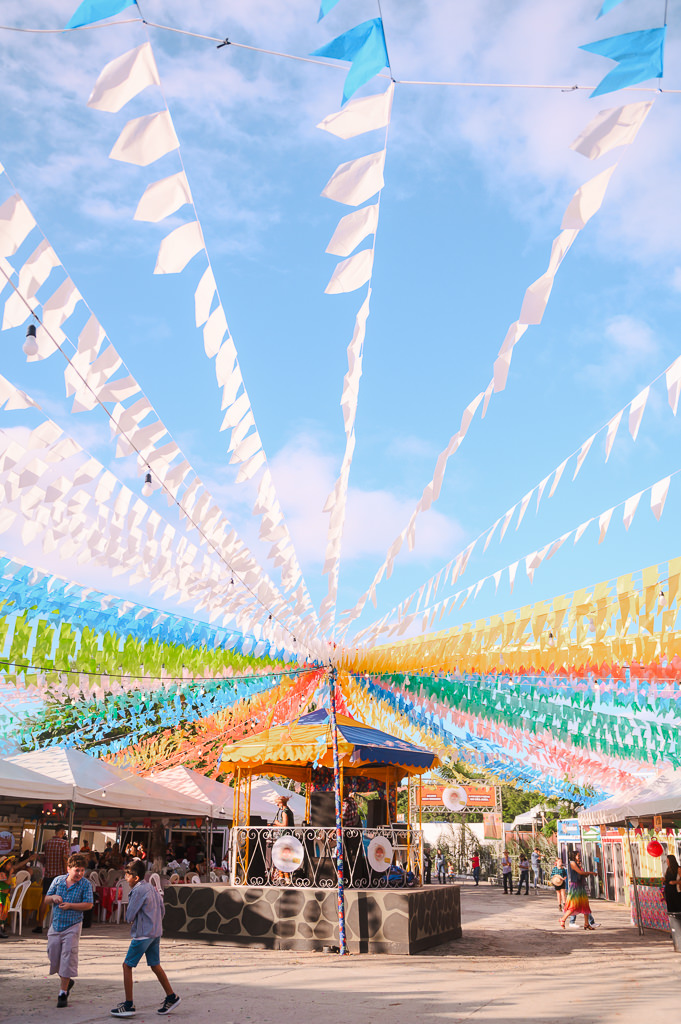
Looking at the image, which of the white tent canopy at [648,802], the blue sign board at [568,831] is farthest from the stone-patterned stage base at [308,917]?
the blue sign board at [568,831]

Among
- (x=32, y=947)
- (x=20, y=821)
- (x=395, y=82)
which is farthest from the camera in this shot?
(x=20, y=821)

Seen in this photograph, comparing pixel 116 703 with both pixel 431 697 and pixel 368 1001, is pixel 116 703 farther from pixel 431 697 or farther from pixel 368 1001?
pixel 368 1001

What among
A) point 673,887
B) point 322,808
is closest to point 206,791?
point 322,808

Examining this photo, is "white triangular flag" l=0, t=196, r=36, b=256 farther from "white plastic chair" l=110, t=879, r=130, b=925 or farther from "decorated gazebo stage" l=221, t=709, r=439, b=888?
"white plastic chair" l=110, t=879, r=130, b=925

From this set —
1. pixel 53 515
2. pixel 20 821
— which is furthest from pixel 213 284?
pixel 20 821

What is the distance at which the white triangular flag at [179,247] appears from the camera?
334 centimetres

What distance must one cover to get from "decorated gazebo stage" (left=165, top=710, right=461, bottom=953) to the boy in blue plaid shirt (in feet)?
13.5

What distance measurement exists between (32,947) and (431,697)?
21.1ft

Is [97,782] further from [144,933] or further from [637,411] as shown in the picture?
[637,411]

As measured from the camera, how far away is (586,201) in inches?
115

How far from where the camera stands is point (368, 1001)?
6441mm

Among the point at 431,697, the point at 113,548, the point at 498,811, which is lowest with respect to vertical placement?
the point at 498,811

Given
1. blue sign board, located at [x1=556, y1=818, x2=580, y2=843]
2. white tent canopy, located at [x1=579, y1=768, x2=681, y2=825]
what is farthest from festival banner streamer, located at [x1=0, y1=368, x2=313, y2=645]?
blue sign board, located at [x1=556, y1=818, x2=580, y2=843]

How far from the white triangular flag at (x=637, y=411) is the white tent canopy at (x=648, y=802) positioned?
10.4 metres
